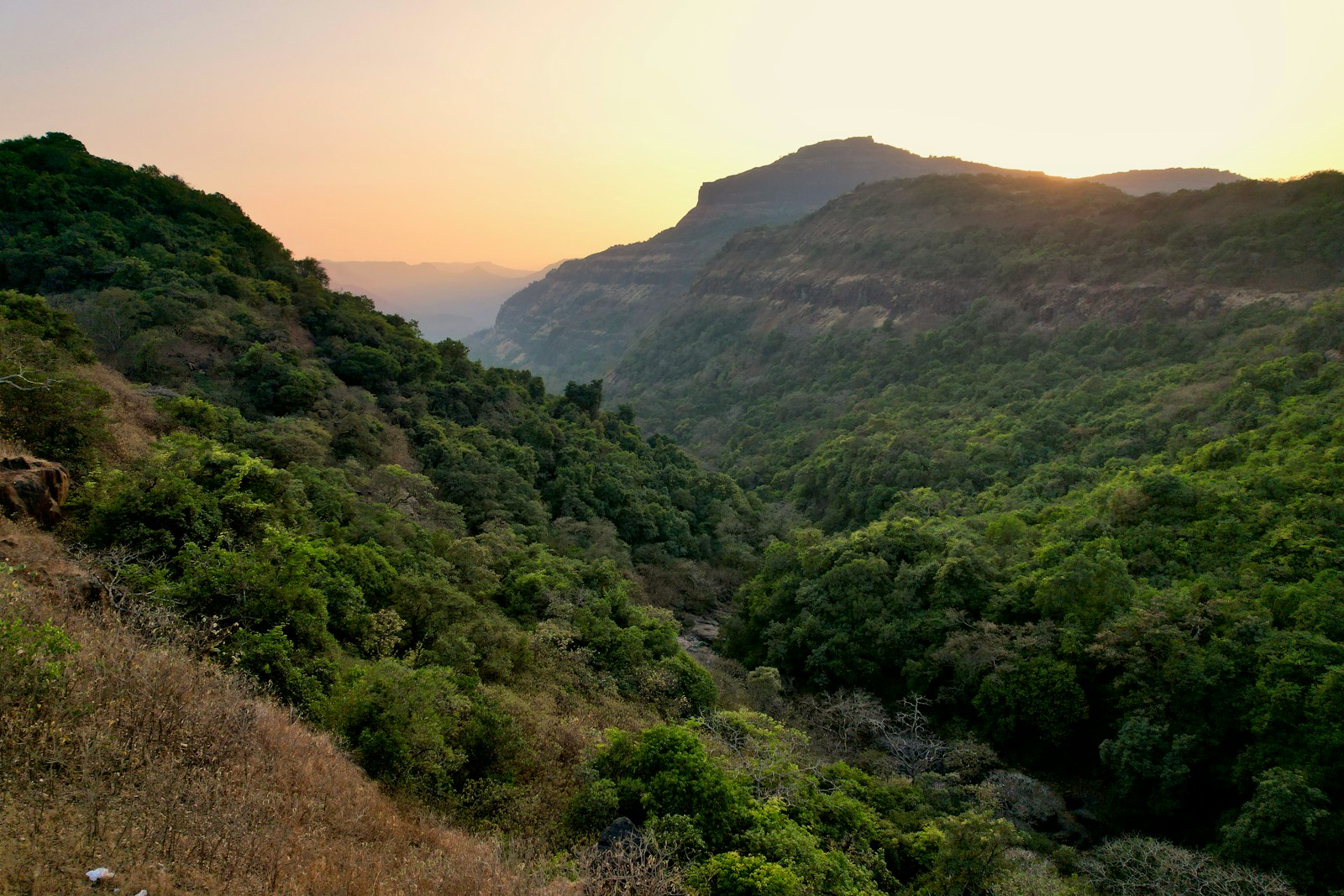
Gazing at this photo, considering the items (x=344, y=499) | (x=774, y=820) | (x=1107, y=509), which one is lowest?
(x=774, y=820)

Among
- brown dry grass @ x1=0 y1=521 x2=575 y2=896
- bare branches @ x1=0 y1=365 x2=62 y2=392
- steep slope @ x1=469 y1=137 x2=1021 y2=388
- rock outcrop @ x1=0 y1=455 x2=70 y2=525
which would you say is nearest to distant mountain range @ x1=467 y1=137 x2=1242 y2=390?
steep slope @ x1=469 y1=137 x2=1021 y2=388

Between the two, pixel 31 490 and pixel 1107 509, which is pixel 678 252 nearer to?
pixel 1107 509

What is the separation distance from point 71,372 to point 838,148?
209419mm

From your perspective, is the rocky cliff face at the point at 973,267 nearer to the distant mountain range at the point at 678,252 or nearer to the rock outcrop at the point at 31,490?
the distant mountain range at the point at 678,252

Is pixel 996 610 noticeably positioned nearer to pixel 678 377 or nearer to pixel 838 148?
pixel 678 377

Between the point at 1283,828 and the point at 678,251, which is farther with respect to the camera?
the point at 678,251

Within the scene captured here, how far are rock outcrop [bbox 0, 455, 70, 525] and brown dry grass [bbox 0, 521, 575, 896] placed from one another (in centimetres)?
223

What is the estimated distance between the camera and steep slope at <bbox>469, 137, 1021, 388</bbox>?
160m

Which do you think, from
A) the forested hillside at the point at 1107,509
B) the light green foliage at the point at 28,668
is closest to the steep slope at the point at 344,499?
the light green foliage at the point at 28,668

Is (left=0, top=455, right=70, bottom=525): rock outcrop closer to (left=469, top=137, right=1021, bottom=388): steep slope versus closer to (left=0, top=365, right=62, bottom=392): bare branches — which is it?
(left=0, top=365, right=62, bottom=392): bare branches

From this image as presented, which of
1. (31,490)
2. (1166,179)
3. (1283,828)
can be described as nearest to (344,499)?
(31,490)

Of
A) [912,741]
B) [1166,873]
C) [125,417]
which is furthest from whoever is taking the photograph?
[912,741]

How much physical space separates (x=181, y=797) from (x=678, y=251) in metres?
173

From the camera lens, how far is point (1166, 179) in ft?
416
